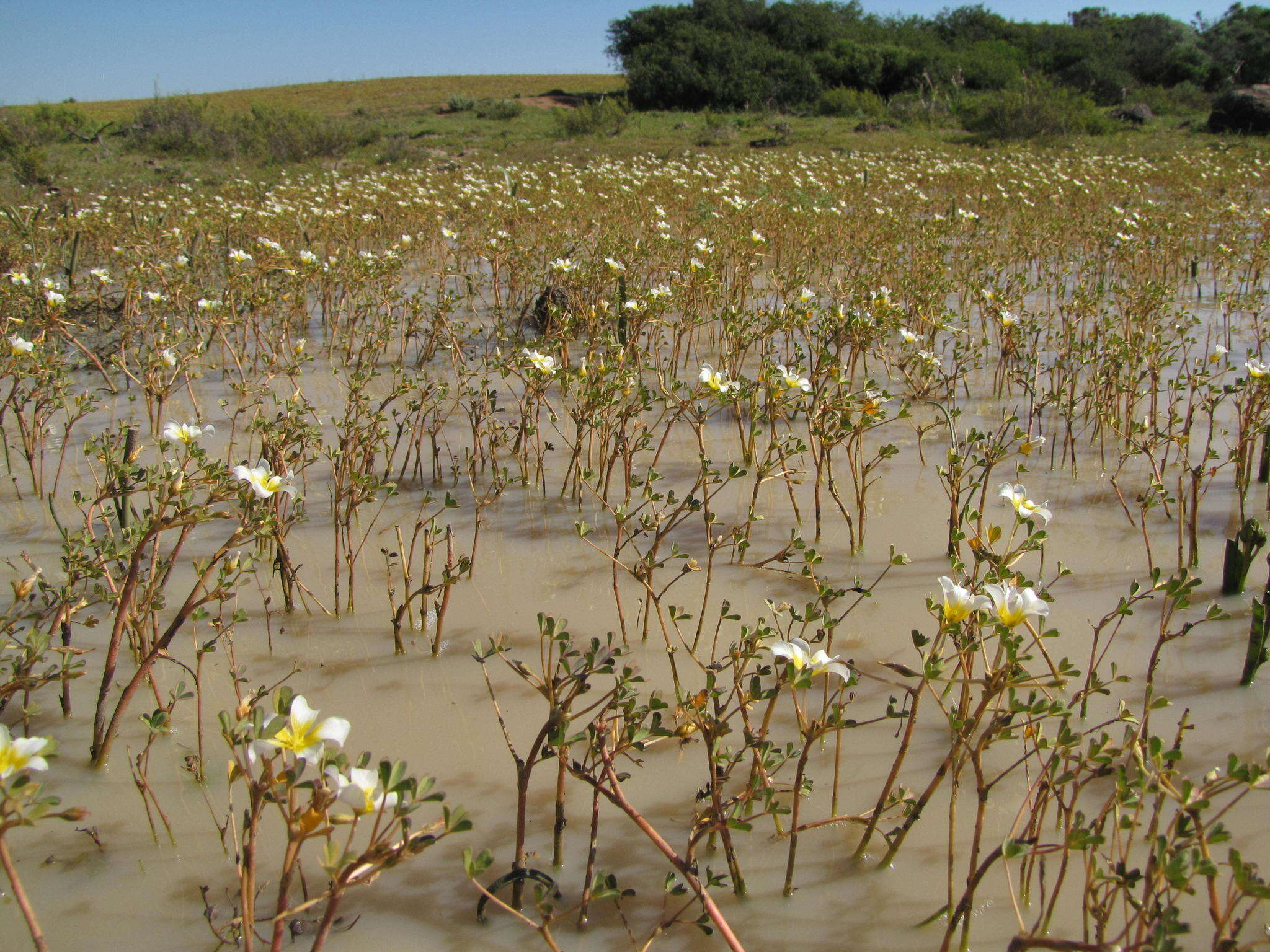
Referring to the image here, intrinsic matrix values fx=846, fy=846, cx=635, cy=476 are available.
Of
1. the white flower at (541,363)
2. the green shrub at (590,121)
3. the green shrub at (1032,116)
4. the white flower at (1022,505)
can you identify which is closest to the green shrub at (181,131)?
the green shrub at (590,121)

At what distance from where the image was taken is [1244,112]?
68.3 feet

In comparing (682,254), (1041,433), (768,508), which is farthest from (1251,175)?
(768,508)

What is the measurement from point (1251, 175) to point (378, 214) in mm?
12132

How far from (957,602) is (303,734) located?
1.27 m

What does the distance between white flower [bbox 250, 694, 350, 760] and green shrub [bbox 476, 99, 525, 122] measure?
1163 inches

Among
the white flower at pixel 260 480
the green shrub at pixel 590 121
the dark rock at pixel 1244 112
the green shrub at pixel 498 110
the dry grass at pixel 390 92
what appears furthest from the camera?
the dry grass at pixel 390 92

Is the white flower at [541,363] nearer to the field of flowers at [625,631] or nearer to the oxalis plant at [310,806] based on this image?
the field of flowers at [625,631]

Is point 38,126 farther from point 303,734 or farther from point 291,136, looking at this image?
point 303,734

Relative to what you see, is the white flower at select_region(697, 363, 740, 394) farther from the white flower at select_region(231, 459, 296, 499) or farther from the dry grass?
the dry grass

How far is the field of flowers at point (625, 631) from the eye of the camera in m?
1.66

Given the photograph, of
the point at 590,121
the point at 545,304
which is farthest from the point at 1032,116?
the point at 545,304

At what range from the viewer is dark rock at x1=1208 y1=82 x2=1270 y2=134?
67.2 ft

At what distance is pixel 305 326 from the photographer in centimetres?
583

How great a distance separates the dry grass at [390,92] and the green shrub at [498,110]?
596 cm
